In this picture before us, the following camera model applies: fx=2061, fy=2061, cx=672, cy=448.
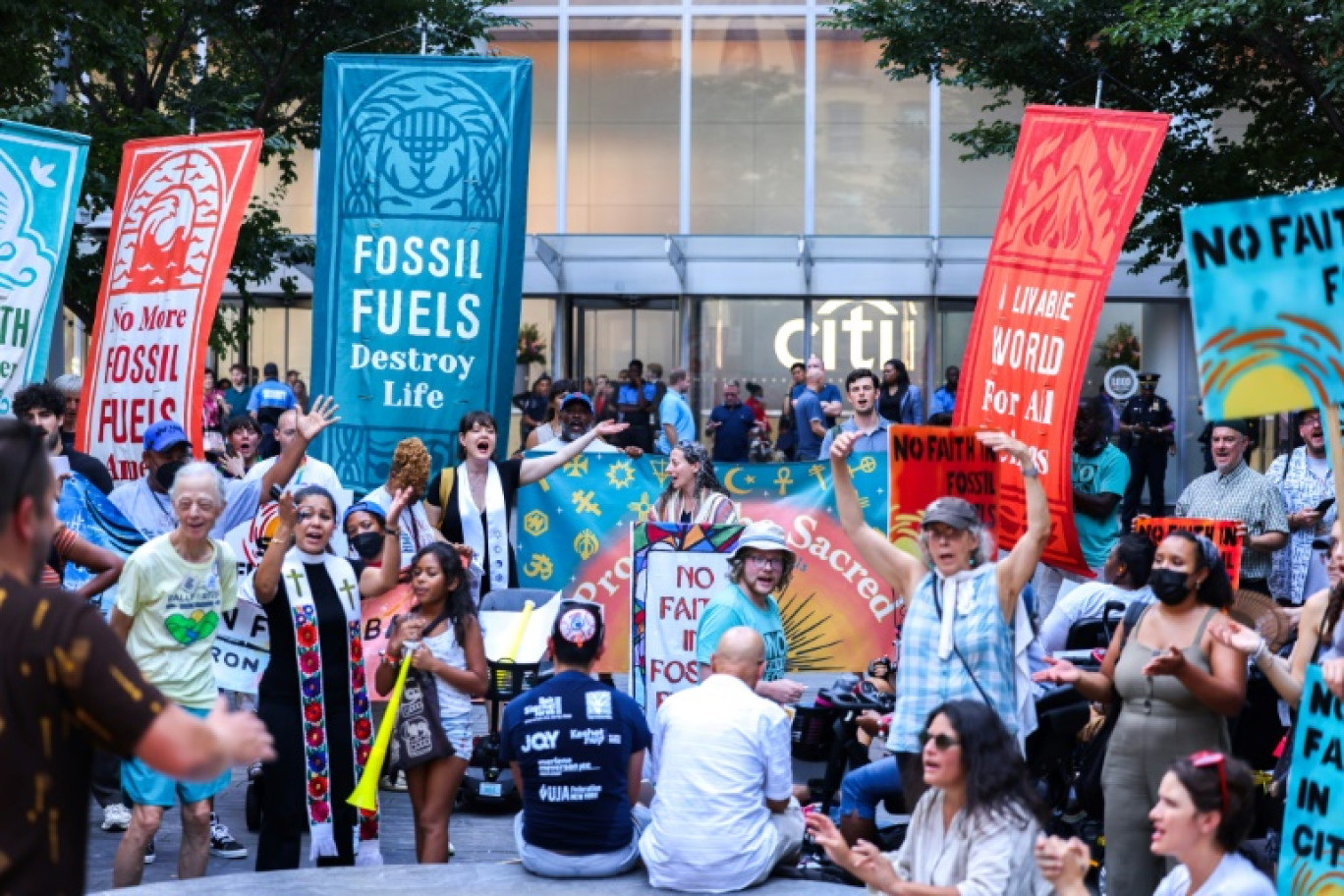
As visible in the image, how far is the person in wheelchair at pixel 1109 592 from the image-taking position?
29.3ft

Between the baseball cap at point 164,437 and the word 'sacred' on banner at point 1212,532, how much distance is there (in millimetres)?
4584

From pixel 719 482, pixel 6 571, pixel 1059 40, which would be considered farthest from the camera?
pixel 1059 40

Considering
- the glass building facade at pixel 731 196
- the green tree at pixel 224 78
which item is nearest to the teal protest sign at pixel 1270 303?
the green tree at pixel 224 78

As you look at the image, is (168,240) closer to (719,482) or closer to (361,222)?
(361,222)

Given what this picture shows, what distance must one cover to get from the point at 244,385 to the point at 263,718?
22267 mm

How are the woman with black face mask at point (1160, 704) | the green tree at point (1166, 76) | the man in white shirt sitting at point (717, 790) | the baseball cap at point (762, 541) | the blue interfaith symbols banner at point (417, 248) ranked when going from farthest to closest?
the green tree at point (1166, 76) < the blue interfaith symbols banner at point (417, 248) < the baseball cap at point (762, 541) < the man in white shirt sitting at point (717, 790) < the woman with black face mask at point (1160, 704)

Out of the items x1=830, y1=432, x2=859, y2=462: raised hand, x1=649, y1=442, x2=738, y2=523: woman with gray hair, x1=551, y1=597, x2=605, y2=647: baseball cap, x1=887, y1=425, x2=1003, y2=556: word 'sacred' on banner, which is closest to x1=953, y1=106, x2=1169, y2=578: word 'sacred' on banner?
x1=887, y1=425, x2=1003, y2=556: word 'sacred' on banner

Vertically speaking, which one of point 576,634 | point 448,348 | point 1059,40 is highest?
point 1059,40

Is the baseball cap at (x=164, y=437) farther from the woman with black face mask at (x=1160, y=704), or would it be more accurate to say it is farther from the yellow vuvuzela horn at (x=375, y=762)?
the woman with black face mask at (x=1160, y=704)

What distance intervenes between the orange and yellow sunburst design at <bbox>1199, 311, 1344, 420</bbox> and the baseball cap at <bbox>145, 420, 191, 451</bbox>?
552cm

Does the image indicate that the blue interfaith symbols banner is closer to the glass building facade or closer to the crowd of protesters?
the crowd of protesters

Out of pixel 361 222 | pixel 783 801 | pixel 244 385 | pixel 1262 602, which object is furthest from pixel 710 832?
pixel 244 385

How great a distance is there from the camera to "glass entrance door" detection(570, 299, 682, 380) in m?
31.7

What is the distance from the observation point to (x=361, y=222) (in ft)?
37.0
